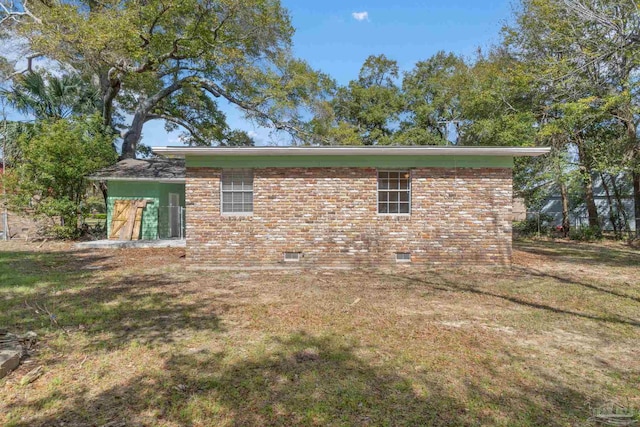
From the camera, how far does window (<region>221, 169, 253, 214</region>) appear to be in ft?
30.0

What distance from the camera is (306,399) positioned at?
315 cm

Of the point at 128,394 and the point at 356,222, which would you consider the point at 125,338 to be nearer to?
the point at 128,394

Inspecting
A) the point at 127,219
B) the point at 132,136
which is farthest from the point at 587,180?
the point at 132,136

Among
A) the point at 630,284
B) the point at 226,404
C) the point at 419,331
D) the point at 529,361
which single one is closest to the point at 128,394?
the point at 226,404

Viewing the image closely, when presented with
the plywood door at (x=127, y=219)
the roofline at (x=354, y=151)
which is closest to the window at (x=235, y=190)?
the roofline at (x=354, y=151)

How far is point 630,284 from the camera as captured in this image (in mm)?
7473

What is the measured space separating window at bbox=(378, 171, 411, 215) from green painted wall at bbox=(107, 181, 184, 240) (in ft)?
30.2

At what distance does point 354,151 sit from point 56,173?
11.8 metres

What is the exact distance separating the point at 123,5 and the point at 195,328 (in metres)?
14.7

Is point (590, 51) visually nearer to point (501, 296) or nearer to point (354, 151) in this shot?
point (354, 151)

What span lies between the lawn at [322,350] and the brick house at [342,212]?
4.30 feet

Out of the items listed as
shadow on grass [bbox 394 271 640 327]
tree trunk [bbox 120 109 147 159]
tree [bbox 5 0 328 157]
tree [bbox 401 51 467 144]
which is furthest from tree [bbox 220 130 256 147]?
shadow on grass [bbox 394 271 640 327]

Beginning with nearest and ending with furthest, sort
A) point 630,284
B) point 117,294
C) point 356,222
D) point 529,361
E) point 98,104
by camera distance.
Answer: point 529,361 < point 117,294 < point 630,284 < point 356,222 < point 98,104

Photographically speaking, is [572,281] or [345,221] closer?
[572,281]
